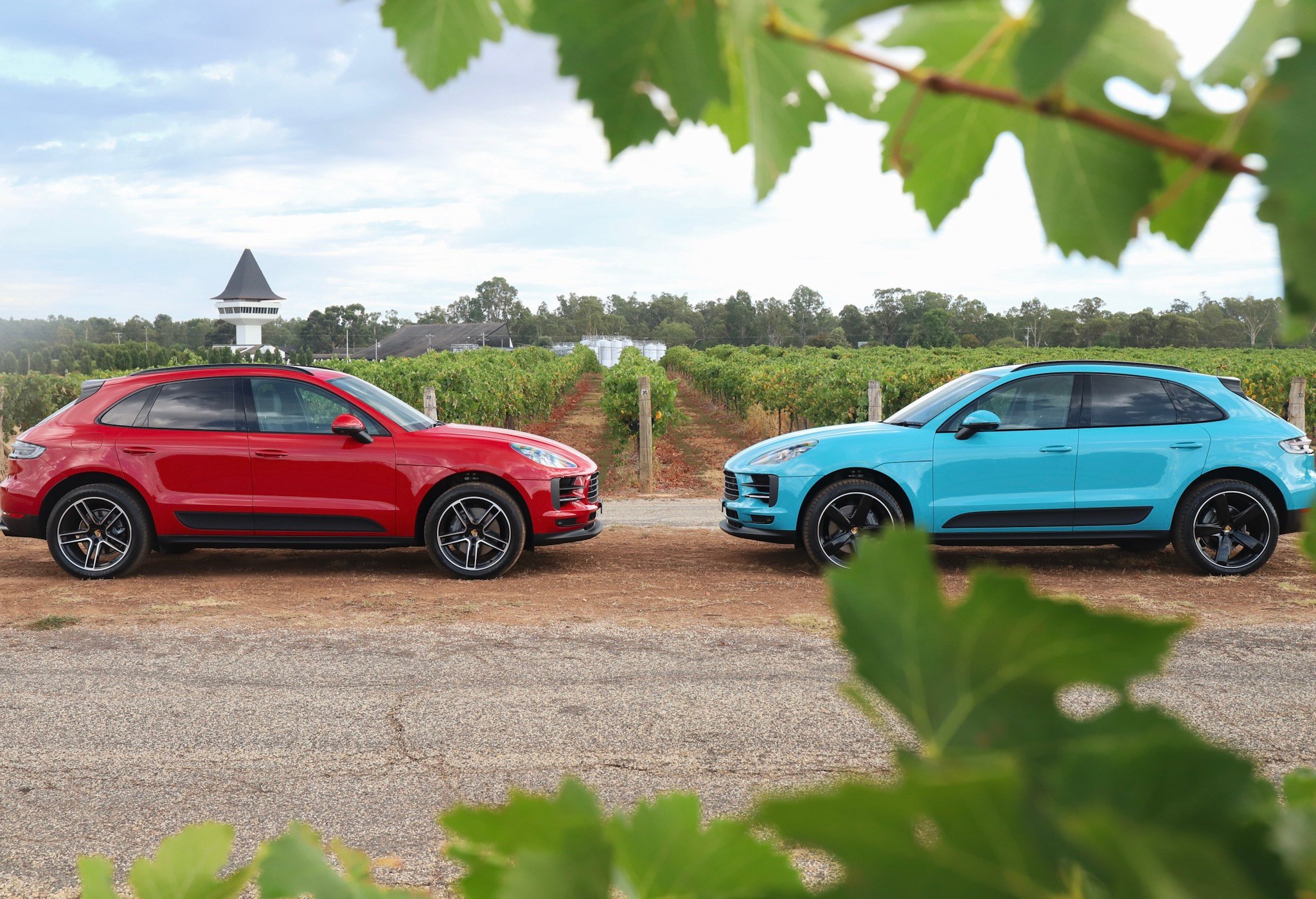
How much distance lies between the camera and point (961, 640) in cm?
26

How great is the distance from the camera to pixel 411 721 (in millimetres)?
4742

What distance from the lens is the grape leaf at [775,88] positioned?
362 millimetres

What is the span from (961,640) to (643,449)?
537 inches

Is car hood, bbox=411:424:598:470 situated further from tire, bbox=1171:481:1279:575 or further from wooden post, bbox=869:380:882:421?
wooden post, bbox=869:380:882:421

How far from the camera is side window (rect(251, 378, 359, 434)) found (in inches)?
312

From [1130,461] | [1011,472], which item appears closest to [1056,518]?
[1011,472]

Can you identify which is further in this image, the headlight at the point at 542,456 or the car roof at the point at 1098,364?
the headlight at the point at 542,456

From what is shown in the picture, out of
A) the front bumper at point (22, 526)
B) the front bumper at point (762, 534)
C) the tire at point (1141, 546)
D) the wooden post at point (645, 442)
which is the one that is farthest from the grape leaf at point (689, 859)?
the wooden post at point (645, 442)

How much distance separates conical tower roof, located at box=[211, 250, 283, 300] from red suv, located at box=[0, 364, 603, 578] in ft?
389

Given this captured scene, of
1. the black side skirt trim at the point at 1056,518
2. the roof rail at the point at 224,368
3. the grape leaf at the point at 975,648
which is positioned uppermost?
the roof rail at the point at 224,368

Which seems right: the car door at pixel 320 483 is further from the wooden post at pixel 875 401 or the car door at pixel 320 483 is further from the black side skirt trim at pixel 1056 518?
the wooden post at pixel 875 401

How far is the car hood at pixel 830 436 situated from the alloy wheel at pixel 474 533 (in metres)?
1.89

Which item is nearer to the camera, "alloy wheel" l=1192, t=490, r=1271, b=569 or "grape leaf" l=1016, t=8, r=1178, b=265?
"grape leaf" l=1016, t=8, r=1178, b=265

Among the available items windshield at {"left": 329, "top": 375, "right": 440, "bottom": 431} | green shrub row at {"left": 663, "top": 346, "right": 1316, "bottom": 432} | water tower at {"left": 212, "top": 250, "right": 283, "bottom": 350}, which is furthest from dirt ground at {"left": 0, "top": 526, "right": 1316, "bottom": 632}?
water tower at {"left": 212, "top": 250, "right": 283, "bottom": 350}
